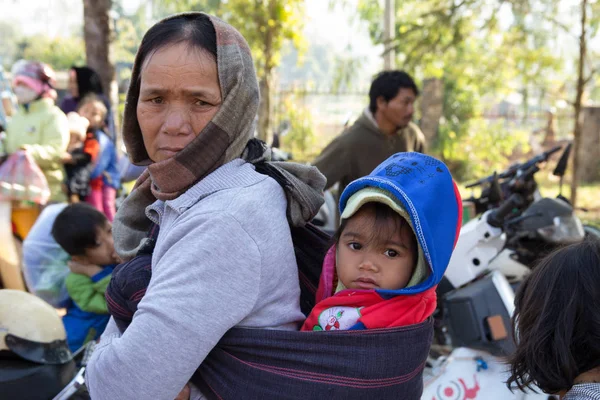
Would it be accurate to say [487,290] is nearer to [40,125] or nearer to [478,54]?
[40,125]

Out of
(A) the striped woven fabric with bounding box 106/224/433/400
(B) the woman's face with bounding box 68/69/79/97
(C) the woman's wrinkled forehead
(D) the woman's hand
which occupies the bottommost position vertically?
(D) the woman's hand

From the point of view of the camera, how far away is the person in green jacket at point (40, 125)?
5.52m

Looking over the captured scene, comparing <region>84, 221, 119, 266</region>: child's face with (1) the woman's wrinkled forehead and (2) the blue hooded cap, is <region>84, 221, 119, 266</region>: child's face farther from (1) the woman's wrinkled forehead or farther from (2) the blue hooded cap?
(2) the blue hooded cap

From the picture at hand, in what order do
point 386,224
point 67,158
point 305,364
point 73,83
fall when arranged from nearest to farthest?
point 305,364 < point 386,224 < point 67,158 < point 73,83

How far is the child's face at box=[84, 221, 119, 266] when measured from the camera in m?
3.54

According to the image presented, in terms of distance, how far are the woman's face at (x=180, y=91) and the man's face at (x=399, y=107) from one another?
11.8ft

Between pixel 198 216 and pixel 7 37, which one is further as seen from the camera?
pixel 7 37

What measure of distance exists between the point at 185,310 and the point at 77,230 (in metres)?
2.36

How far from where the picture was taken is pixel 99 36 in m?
7.80

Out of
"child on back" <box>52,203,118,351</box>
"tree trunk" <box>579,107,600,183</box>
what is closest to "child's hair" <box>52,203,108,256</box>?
"child on back" <box>52,203,118,351</box>

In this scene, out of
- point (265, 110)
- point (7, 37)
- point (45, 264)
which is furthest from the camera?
point (7, 37)

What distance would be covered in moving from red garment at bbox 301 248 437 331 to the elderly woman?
65 millimetres

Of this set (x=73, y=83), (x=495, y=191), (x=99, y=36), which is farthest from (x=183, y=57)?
(x=99, y=36)

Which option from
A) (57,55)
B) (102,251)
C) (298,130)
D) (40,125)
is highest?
(57,55)
